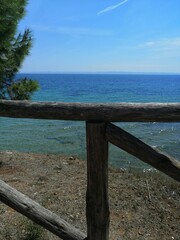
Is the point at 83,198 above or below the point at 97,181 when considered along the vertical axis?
below

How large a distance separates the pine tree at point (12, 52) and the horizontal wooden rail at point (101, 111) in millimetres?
3994

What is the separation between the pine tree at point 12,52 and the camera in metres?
6.91

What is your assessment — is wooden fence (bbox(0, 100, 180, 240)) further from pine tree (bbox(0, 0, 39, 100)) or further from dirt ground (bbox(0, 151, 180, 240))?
pine tree (bbox(0, 0, 39, 100))

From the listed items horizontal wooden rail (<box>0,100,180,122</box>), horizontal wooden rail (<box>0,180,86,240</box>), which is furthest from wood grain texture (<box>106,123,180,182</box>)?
horizontal wooden rail (<box>0,180,86,240</box>)

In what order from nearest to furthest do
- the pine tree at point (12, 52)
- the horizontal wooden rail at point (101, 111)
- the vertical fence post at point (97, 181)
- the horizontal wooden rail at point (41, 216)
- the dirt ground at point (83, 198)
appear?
the horizontal wooden rail at point (101, 111)
the vertical fence post at point (97, 181)
the horizontal wooden rail at point (41, 216)
the dirt ground at point (83, 198)
the pine tree at point (12, 52)

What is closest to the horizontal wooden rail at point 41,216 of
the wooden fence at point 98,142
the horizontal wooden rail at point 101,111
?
the wooden fence at point 98,142

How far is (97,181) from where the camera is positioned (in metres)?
3.13

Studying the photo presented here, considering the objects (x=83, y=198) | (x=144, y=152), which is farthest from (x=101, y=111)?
(x=83, y=198)

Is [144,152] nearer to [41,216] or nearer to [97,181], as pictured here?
[97,181]

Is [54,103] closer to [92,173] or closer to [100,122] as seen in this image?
[100,122]

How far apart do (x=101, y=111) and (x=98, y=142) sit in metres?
0.25

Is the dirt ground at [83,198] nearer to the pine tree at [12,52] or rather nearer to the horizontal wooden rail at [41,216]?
the horizontal wooden rail at [41,216]

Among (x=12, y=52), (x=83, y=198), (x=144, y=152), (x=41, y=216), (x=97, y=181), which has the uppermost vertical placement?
(x=12, y=52)

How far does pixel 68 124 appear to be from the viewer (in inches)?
762
